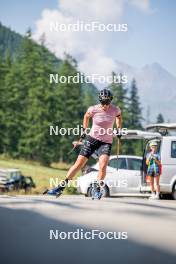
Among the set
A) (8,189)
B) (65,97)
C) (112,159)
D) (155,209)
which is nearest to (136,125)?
(65,97)

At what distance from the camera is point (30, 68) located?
62844mm

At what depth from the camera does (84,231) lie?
4098mm

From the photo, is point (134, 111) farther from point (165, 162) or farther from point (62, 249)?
point (62, 249)

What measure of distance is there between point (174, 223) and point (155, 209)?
0.52 meters

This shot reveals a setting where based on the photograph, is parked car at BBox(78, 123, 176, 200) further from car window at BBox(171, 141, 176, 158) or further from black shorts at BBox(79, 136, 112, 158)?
black shorts at BBox(79, 136, 112, 158)

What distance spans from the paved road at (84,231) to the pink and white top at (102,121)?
7.08 ft

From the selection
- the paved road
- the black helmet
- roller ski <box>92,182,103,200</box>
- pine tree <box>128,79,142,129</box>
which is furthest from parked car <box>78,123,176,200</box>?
pine tree <box>128,79,142,129</box>

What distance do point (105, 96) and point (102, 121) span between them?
0.36 m

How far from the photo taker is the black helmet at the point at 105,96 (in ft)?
21.7

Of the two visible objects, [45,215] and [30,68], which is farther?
[30,68]

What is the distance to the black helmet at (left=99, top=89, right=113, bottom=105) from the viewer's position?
21.7 ft

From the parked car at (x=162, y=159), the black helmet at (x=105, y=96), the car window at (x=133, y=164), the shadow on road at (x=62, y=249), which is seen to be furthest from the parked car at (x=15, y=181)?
the shadow on road at (x=62, y=249)

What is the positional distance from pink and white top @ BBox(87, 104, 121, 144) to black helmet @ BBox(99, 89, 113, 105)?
113mm

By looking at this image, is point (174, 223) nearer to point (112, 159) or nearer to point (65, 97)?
point (112, 159)
